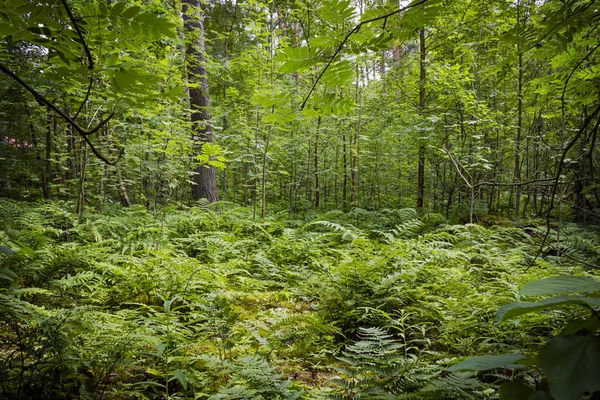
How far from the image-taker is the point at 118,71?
112 cm

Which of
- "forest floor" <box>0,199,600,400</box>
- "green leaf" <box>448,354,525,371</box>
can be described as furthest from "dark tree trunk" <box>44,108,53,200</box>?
"green leaf" <box>448,354,525,371</box>

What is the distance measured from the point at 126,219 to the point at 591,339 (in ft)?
21.5

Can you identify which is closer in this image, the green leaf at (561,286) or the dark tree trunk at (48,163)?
the green leaf at (561,286)

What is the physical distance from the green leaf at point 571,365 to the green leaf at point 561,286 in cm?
8

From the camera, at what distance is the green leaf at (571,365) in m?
0.49

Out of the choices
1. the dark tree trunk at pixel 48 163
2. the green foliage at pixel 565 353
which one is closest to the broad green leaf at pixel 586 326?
the green foliage at pixel 565 353

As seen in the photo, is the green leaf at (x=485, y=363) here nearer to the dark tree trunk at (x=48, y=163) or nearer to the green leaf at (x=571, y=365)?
the green leaf at (x=571, y=365)

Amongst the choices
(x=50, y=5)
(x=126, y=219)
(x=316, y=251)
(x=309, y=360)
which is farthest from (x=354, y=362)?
(x=126, y=219)

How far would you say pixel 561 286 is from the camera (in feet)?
1.96

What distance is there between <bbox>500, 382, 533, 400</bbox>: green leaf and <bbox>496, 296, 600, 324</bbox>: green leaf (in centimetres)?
14

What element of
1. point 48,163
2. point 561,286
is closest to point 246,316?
point 561,286

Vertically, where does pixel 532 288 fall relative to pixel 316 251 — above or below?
above

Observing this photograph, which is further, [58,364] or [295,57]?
[58,364]

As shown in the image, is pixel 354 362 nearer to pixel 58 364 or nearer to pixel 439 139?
pixel 58 364
